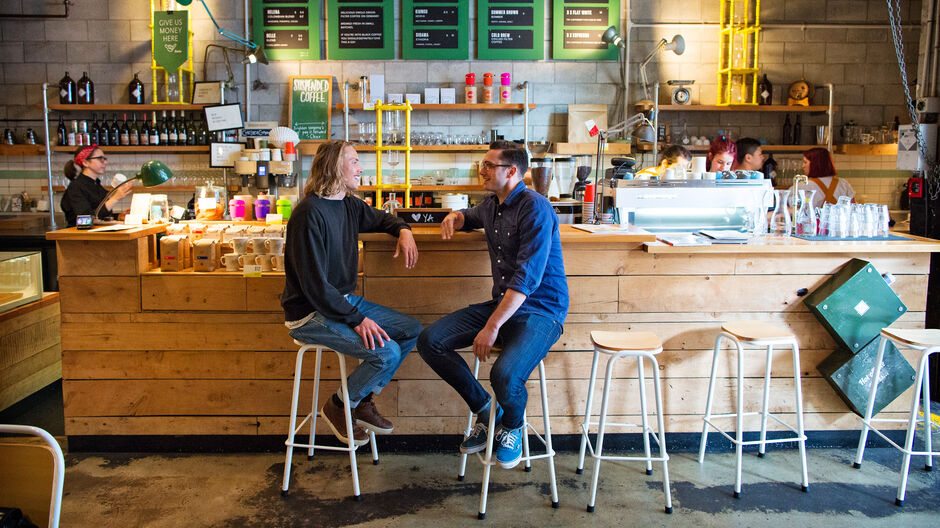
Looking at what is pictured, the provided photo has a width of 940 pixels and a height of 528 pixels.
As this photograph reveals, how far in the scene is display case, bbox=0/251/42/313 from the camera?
4051 millimetres

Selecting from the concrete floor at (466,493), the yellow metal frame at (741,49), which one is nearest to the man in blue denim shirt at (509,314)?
the concrete floor at (466,493)

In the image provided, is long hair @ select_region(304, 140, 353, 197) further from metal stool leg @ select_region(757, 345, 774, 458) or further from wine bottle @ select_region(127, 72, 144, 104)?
wine bottle @ select_region(127, 72, 144, 104)

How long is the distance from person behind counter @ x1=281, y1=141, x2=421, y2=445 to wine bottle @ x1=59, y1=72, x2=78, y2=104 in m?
4.97

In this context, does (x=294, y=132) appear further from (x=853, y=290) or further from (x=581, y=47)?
(x=853, y=290)

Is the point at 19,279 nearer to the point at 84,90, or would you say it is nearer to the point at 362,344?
the point at 362,344

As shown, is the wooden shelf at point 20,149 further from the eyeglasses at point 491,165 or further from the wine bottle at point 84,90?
the eyeglasses at point 491,165

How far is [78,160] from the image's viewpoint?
5.66 meters

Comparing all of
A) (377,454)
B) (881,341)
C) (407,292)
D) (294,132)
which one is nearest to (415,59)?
(294,132)

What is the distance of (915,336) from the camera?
3.32 meters

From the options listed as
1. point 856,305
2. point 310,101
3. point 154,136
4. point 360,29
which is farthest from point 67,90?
point 856,305

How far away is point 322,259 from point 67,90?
5.25m

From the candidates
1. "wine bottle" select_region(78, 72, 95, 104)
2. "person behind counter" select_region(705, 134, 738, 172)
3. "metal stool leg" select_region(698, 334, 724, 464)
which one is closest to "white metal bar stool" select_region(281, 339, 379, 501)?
"metal stool leg" select_region(698, 334, 724, 464)

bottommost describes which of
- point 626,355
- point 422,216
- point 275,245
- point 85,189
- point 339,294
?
point 626,355

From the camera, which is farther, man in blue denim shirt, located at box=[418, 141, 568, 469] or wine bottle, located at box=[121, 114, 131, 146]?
wine bottle, located at box=[121, 114, 131, 146]
